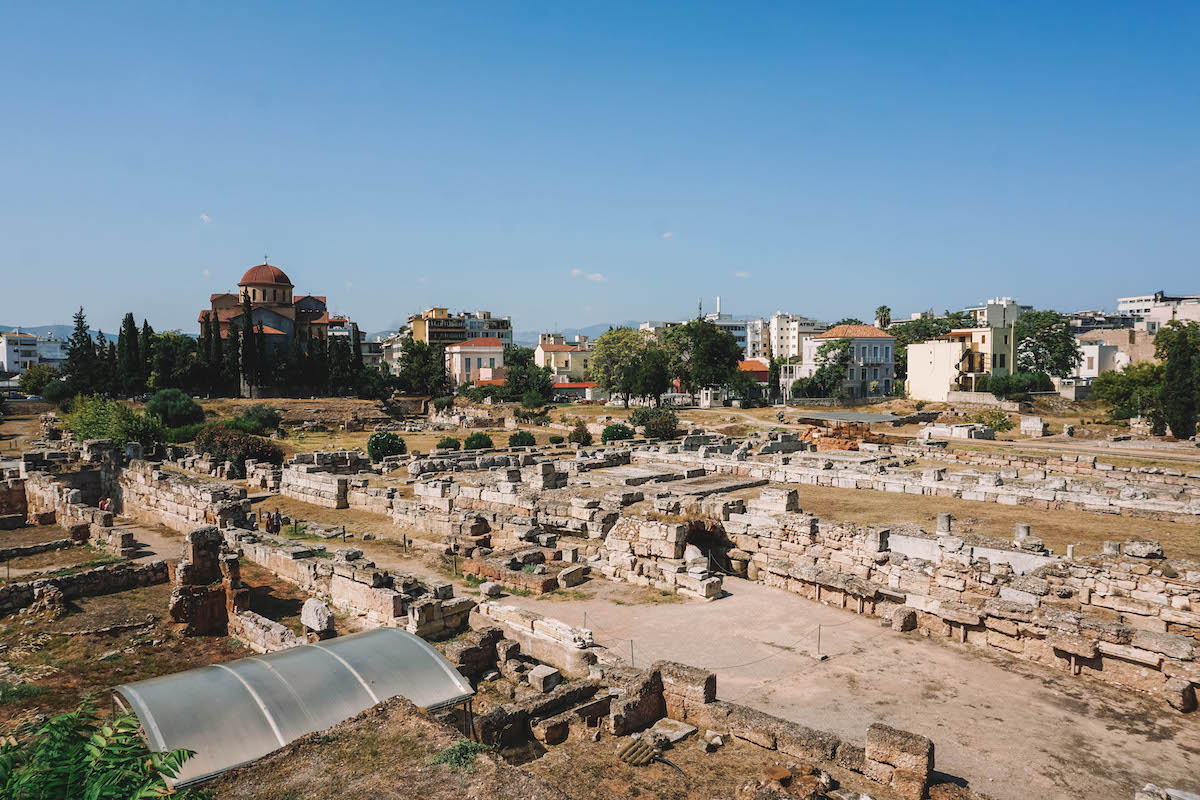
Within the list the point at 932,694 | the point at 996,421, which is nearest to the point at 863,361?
the point at 996,421

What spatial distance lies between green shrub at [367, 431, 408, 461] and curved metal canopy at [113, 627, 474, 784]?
3002 cm

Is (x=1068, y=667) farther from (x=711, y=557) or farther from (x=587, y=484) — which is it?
(x=587, y=484)

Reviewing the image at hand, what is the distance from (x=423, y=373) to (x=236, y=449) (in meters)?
48.3

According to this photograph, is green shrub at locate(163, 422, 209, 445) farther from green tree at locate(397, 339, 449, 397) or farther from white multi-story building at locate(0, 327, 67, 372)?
white multi-story building at locate(0, 327, 67, 372)

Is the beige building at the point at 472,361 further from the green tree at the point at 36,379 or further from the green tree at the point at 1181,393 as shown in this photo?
the green tree at the point at 1181,393

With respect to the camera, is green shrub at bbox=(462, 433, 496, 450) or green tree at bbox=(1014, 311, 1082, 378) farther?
green tree at bbox=(1014, 311, 1082, 378)

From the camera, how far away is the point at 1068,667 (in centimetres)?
1162

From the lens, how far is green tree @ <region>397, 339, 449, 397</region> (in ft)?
264

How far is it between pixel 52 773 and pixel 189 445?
4276cm

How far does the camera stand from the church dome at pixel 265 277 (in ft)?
273

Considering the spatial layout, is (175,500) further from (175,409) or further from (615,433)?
(175,409)

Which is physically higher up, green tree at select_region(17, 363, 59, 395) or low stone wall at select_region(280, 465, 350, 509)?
green tree at select_region(17, 363, 59, 395)

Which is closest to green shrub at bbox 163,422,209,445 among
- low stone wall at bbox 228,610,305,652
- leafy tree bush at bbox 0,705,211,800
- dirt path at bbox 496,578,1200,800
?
low stone wall at bbox 228,610,305,652

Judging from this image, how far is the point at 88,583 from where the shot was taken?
587 inches
